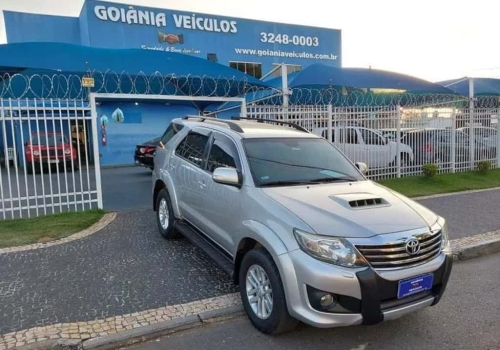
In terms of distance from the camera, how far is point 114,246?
5477mm

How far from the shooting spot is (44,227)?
248 inches

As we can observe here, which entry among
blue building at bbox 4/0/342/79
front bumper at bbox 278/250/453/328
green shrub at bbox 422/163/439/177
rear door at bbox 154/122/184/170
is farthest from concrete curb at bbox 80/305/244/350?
blue building at bbox 4/0/342/79

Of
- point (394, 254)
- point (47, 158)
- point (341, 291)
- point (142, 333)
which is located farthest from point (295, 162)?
point (47, 158)

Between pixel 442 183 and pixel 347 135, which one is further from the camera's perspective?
pixel 442 183

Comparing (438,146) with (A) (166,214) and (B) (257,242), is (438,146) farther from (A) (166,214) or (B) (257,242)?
Result: (B) (257,242)

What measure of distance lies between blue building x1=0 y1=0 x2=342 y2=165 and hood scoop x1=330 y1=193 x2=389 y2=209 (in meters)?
12.9

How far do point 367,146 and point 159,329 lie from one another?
27.3ft

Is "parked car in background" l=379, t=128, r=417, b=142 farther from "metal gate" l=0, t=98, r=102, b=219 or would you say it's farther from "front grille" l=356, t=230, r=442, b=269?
"front grille" l=356, t=230, r=442, b=269

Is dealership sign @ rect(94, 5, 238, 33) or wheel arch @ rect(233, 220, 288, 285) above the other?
dealership sign @ rect(94, 5, 238, 33)

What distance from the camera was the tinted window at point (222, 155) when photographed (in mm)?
4086

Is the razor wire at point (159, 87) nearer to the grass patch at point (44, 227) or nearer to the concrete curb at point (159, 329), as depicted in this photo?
the grass patch at point (44, 227)

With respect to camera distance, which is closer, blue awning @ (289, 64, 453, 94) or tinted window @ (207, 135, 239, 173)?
tinted window @ (207, 135, 239, 173)

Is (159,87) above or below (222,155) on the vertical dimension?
above

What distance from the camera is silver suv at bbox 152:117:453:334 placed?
287 cm
